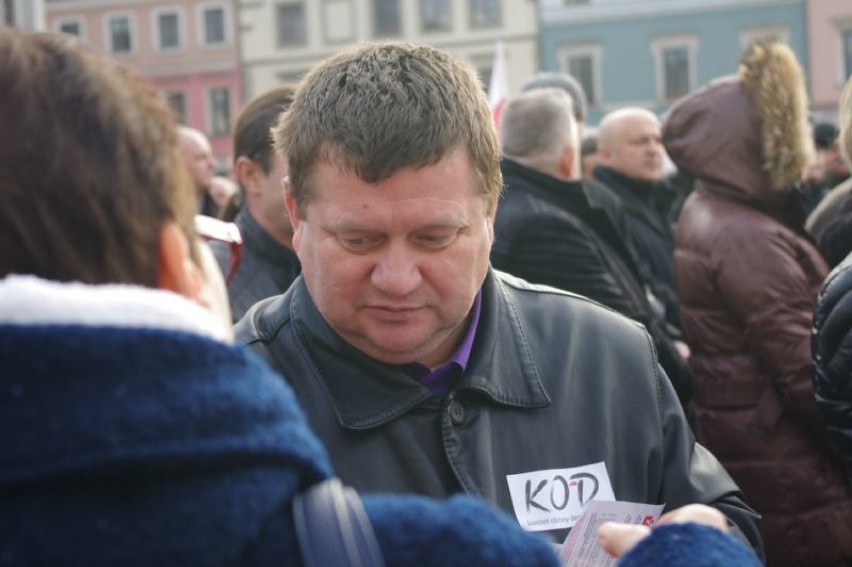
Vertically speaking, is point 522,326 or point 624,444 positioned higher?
point 522,326

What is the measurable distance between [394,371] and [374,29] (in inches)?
1668

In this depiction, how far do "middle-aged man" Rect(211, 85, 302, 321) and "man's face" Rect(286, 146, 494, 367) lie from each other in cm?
138

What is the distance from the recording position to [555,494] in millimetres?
1939

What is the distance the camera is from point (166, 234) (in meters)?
1.14

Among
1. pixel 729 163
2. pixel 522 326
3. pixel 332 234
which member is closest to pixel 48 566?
pixel 332 234

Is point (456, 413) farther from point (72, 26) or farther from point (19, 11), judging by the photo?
point (72, 26)

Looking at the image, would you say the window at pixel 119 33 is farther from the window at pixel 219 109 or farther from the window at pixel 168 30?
the window at pixel 219 109

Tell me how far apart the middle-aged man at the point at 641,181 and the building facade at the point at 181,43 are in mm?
38068

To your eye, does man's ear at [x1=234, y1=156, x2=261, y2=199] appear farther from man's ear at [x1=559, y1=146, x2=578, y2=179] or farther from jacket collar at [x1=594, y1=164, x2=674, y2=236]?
jacket collar at [x1=594, y1=164, x2=674, y2=236]

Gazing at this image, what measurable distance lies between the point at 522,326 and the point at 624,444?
274 mm

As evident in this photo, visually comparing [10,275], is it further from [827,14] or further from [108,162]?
[827,14]

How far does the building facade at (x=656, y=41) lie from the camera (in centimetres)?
3791

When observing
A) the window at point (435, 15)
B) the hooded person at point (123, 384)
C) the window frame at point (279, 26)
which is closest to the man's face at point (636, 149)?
the hooded person at point (123, 384)

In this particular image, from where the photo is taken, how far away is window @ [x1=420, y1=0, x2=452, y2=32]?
42.6 meters
